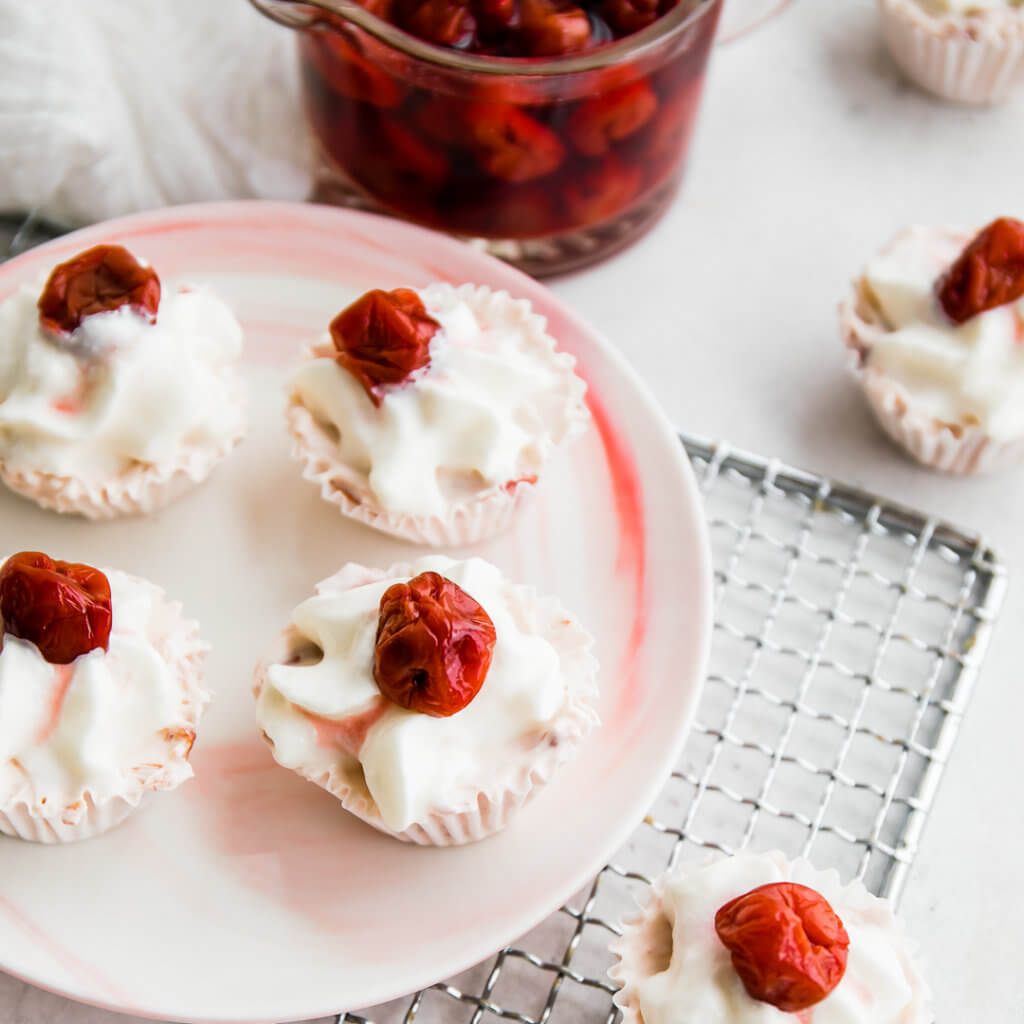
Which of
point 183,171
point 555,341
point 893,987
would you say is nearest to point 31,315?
point 183,171

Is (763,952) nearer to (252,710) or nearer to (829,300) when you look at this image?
(252,710)

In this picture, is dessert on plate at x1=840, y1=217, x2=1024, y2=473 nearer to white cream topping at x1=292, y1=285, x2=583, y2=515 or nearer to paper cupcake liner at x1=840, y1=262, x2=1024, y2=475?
paper cupcake liner at x1=840, y1=262, x2=1024, y2=475

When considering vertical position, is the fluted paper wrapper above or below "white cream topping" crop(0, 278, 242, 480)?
below

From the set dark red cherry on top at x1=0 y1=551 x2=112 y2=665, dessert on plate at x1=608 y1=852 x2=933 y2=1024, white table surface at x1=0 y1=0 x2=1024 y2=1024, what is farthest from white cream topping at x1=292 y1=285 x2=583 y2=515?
dessert on plate at x1=608 y1=852 x2=933 y2=1024

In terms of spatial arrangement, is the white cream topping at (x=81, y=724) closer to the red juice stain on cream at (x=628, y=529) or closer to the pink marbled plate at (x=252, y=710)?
the pink marbled plate at (x=252, y=710)

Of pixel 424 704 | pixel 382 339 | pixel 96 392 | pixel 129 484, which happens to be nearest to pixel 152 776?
pixel 424 704

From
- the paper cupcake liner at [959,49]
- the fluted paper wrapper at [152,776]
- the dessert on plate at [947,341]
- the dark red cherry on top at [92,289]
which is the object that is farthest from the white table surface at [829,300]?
Result: the dark red cherry on top at [92,289]
